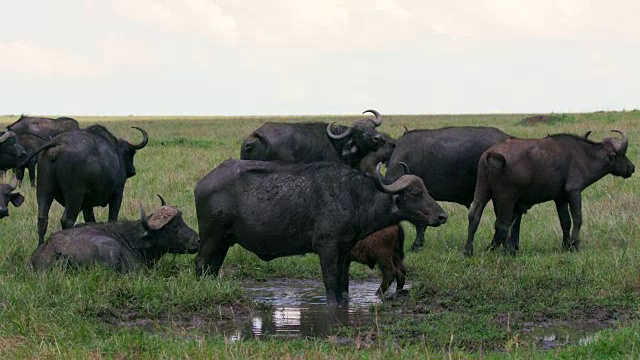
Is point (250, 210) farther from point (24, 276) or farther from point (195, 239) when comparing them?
point (24, 276)

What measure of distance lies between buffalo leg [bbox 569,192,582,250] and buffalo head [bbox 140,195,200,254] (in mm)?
4628

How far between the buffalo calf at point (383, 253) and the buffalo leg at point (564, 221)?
312cm

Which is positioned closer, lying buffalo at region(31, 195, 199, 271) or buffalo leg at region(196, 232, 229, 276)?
lying buffalo at region(31, 195, 199, 271)

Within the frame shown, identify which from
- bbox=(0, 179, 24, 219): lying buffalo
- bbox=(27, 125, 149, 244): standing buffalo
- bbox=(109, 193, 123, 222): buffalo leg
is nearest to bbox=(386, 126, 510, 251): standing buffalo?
bbox=(109, 193, 123, 222): buffalo leg

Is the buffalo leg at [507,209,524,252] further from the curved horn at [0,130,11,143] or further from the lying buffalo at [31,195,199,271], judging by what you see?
the curved horn at [0,130,11,143]

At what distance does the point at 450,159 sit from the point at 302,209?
13.0 feet

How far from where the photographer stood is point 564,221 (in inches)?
464

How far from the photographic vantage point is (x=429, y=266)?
1052 cm

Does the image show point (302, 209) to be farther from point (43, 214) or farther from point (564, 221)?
point (564, 221)

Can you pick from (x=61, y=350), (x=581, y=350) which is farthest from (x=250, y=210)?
(x=581, y=350)

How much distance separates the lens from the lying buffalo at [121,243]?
9.33m

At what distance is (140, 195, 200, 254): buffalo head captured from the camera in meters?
10.2

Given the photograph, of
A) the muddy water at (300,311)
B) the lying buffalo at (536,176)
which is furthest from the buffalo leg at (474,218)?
the muddy water at (300,311)

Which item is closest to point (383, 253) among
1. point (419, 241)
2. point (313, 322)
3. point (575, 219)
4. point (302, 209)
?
point (302, 209)
